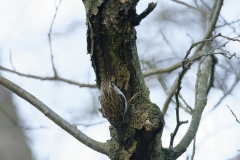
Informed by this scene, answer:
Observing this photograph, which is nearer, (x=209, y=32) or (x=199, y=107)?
(x=199, y=107)

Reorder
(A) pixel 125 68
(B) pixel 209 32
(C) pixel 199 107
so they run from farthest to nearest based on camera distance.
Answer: (B) pixel 209 32, (C) pixel 199 107, (A) pixel 125 68

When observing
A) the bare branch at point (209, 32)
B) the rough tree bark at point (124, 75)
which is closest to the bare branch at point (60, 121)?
the rough tree bark at point (124, 75)

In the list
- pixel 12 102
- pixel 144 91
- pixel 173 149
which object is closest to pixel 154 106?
pixel 144 91

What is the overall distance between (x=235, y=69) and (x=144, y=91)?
1.40 m

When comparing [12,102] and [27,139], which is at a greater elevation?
[12,102]

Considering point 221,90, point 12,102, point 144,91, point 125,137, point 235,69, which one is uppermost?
point 12,102

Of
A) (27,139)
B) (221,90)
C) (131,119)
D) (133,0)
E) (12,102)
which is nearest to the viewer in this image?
(133,0)

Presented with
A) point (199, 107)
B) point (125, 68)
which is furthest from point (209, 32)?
point (125, 68)

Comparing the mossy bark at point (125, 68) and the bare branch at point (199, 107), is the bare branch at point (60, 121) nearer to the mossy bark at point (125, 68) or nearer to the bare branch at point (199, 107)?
the mossy bark at point (125, 68)

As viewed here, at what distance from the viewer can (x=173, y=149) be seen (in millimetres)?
1045

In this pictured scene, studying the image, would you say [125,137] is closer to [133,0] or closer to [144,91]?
[144,91]

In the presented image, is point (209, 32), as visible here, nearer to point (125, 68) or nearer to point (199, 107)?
point (199, 107)

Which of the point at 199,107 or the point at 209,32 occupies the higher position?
the point at 209,32

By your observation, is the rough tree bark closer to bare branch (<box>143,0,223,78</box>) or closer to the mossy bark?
the mossy bark
